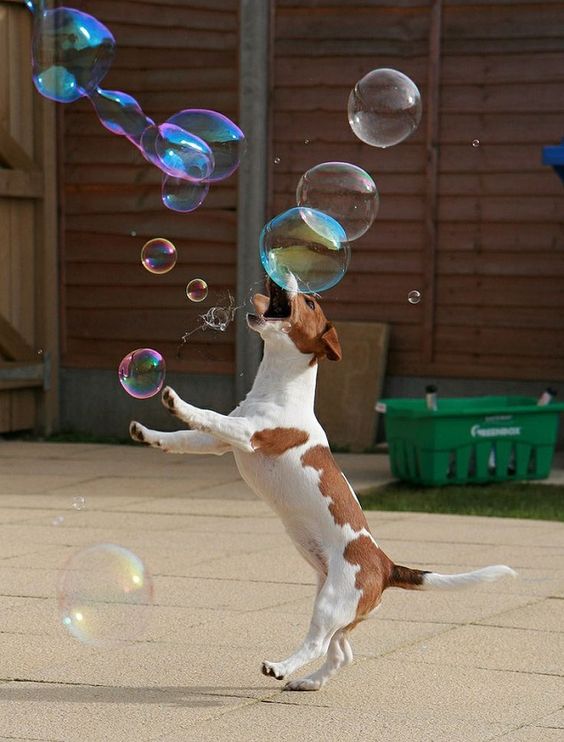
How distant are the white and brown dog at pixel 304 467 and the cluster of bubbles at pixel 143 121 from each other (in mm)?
1523

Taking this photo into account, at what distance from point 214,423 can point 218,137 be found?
206 cm

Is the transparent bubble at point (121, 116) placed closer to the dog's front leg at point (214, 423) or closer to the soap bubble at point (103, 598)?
the soap bubble at point (103, 598)

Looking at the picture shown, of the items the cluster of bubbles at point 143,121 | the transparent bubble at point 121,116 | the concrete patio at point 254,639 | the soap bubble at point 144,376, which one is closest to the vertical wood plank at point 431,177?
the concrete patio at point 254,639

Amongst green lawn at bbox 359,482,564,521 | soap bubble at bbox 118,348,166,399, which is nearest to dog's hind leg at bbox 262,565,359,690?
soap bubble at bbox 118,348,166,399

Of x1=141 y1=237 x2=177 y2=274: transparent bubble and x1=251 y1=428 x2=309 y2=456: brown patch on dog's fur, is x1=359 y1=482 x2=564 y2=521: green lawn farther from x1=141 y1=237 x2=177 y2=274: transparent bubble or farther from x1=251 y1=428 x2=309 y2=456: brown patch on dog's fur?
x1=251 y1=428 x2=309 y2=456: brown patch on dog's fur

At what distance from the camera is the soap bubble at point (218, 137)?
573 centimetres

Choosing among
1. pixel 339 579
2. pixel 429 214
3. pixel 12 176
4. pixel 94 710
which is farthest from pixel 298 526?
pixel 12 176

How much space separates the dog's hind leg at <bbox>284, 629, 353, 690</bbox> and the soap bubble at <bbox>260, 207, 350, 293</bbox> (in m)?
1.17

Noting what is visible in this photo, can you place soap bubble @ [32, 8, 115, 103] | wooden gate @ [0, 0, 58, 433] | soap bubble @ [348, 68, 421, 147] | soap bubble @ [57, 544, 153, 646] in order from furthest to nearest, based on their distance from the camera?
wooden gate @ [0, 0, 58, 433], soap bubble @ [348, 68, 421, 147], soap bubble @ [32, 8, 115, 103], soap bubble @ [57, 544, 153, 646]

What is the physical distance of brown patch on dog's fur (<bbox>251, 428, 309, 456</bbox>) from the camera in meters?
4.16

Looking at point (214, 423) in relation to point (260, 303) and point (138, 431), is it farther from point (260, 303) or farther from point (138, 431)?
point (260, 303)

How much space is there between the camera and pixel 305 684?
14.1 feet

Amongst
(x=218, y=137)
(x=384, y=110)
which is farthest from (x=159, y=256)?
(x=384, y=110)

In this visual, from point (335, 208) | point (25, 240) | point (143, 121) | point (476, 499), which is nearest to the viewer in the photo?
point (335, 208)
